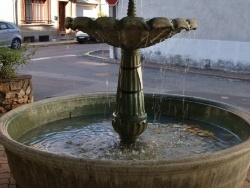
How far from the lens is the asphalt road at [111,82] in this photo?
1091 centimetres

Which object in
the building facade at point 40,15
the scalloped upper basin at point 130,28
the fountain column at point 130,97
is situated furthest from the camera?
the building facade at point 40,15

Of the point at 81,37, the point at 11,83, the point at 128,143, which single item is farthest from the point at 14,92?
the point at 81,37

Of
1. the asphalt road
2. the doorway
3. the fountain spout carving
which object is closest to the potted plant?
the asphalt road

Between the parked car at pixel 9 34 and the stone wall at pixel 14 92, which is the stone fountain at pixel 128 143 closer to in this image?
the stone wall at pixel 14 92

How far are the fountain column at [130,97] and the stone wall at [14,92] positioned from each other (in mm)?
3862

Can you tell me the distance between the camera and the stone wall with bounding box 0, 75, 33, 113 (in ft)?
25.4

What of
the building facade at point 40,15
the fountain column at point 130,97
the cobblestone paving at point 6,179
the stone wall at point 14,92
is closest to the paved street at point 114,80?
the stone wall at point 14,92

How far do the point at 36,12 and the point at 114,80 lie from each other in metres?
19.2

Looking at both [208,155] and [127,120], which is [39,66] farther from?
[208,155]

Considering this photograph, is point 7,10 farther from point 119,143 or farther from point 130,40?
point 130,40

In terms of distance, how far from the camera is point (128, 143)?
15.4 ft

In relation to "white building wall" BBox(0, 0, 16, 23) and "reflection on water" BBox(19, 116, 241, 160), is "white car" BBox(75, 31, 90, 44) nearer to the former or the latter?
"white building wall" BBox(0, 0, 16, 23)

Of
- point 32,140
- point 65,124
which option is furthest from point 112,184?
point 65,124

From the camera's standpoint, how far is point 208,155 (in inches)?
128
